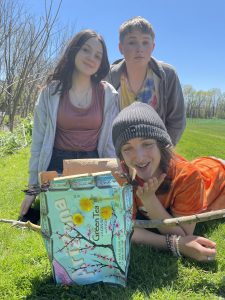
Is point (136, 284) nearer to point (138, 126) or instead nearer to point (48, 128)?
point (138, 126)

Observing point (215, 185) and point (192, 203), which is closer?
point (192, 203)

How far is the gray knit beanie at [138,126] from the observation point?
86.5 inches

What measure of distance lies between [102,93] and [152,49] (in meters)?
0.60

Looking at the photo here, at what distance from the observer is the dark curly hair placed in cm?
327

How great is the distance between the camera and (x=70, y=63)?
333cm

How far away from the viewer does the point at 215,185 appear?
10.0 ft

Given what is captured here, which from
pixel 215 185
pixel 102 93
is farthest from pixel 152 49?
pixel 215 185

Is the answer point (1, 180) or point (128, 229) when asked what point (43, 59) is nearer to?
point (1, 180)

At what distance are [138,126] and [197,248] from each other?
84cm

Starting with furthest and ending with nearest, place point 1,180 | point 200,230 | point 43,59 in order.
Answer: point 43,59 → point 1,180 → point 200,230

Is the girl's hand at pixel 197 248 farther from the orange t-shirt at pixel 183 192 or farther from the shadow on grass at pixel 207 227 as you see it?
the shadow on grass at pixel 207 227

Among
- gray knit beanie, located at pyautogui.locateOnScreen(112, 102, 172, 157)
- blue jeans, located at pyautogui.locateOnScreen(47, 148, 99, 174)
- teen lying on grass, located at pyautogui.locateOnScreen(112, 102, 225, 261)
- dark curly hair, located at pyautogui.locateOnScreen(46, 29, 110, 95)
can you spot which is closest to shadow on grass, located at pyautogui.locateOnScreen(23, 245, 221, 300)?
teen lying on grass, located at pyautogui.locateOnScreen(112, 102, 225, 261)

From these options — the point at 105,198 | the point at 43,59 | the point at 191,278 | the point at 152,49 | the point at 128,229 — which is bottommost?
the point at 191,278

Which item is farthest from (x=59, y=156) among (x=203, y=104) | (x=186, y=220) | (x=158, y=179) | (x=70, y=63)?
(x=203, y=104)
